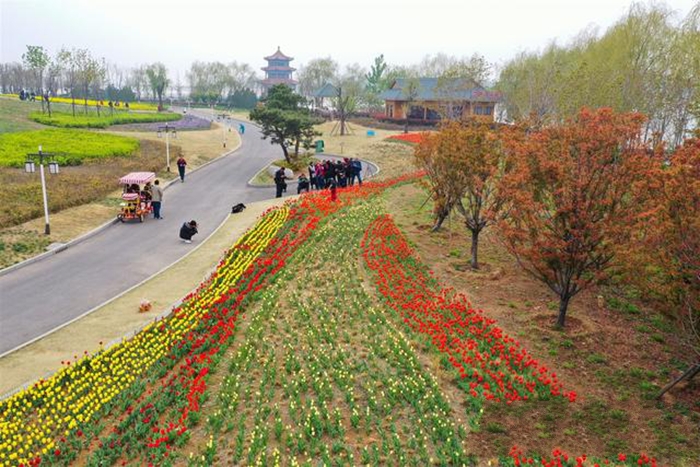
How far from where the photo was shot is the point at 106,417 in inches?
364

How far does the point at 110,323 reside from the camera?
13023 millimetres

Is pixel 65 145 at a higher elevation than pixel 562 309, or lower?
higher

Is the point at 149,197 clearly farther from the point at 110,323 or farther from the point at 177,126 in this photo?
the point at 177,126

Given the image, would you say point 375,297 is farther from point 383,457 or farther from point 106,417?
point 106,417

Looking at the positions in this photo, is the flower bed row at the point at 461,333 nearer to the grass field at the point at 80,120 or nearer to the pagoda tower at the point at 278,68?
the grass field at the point at 80,120

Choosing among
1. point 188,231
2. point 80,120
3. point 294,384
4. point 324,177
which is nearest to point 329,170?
point 324,177

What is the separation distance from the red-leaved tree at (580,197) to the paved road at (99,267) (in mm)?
11568

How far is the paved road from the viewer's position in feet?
44.0

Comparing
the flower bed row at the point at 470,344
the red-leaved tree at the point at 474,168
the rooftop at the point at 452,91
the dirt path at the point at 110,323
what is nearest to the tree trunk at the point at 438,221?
the red-leaved tree at the point at 474,168

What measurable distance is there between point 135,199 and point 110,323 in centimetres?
1082

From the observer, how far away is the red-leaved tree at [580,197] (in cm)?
1058

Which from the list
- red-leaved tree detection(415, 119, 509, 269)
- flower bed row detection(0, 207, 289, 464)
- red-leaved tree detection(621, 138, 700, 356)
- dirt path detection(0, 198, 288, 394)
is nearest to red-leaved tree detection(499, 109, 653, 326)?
red-leaved tree detection(621, 138, 700, 356)

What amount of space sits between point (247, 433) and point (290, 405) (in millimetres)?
880

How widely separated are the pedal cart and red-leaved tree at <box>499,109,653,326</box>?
1665 centimetres
